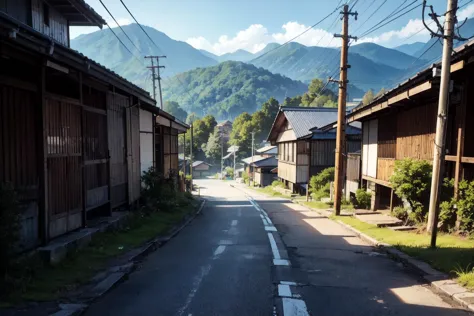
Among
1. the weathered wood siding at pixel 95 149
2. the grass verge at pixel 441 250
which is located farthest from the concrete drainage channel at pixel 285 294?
the weathered wood siding at pixel 95 149

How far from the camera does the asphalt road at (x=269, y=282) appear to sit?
513 centimetres

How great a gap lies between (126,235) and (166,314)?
513 cm

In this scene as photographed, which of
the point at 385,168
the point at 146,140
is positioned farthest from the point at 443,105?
the point at 146,140

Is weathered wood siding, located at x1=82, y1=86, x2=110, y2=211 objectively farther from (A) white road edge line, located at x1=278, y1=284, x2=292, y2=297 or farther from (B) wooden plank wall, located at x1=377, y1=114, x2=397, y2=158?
(B) wooden plank wall, located at x1=377, y1=114, x2=397, y2=158

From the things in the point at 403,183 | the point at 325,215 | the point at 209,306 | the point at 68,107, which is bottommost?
the point at 325,215

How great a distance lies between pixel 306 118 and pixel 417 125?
2152 cm

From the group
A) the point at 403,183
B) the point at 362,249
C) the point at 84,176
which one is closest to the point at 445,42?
the point at 403,183

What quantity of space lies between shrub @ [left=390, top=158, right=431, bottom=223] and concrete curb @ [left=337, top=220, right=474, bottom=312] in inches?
88.7

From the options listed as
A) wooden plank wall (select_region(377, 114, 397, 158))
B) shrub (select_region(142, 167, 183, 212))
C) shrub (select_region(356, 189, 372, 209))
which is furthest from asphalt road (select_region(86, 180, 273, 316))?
shrub (select_region(356, 189, 372, 209))

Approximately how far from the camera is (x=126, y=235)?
952 cm

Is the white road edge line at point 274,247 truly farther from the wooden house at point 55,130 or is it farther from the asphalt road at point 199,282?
the wooden house at point 55,130

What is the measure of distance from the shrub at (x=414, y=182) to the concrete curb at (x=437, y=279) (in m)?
2.25

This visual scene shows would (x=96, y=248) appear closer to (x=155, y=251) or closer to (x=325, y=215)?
(x=155, y=251)

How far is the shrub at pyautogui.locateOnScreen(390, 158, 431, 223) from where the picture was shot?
1066 cm
